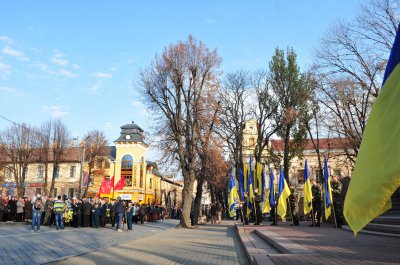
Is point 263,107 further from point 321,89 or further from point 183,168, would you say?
point 183,168

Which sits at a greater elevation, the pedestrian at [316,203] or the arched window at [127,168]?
the arched window at [127,168]

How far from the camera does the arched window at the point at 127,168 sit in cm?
6969

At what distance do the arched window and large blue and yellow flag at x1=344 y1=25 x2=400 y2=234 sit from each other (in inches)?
2724

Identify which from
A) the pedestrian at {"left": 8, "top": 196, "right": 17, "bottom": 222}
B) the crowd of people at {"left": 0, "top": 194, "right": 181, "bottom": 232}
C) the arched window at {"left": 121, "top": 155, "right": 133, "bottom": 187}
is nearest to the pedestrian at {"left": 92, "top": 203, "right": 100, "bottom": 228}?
the crowd of people at {"left": 0, "top": 194, "right": 181, "bottom": 232}

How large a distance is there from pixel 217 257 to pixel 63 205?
1296 centimetres

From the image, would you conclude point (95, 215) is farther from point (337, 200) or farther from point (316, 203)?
point (337, 200)

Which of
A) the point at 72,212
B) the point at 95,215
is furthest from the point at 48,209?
the point at 95,215

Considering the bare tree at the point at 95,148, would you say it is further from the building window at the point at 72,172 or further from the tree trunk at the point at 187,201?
the tree trunk at the point at 187,201

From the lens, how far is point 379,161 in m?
2.12

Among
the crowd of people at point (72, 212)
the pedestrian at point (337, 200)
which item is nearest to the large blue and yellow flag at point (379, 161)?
the pedestrian at point (337, 200)

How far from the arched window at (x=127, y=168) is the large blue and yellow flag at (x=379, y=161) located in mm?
69190

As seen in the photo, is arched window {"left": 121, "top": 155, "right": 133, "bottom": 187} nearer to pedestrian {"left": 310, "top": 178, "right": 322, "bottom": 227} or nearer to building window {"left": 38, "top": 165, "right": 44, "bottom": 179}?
building window {"left": 38, "top": 165, "right": 44, "bottom": 179}

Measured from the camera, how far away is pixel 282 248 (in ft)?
32.3

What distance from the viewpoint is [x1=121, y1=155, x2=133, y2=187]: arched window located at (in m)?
69.7
